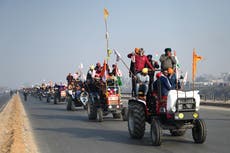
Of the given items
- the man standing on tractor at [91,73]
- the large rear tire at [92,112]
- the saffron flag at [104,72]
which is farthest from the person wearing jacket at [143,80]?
the man standing on tractor at [91,73]

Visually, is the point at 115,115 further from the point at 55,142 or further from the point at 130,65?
the point at 55,142

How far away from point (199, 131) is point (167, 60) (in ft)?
7.45

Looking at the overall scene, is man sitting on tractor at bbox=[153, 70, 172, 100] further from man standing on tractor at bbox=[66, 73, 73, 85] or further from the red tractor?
man standing on tractor at bbox=[66, 73, 73, 85]

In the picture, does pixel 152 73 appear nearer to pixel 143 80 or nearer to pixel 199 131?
pixel 143 80

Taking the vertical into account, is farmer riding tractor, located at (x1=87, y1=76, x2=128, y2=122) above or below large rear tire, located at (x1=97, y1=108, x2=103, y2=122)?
above

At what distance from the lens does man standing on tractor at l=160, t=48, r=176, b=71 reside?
12.0m

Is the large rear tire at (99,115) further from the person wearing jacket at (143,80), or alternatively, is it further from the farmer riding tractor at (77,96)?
the farmer riding tractor at (77,96)

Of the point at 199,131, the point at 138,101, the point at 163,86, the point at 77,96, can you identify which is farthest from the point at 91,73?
→ the point at 199,131

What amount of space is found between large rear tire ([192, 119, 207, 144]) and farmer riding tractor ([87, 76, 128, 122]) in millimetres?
7519

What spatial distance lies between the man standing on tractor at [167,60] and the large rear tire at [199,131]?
5.94ft

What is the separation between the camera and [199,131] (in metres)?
11.2

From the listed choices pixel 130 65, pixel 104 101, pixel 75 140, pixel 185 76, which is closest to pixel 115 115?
pixel 104 101

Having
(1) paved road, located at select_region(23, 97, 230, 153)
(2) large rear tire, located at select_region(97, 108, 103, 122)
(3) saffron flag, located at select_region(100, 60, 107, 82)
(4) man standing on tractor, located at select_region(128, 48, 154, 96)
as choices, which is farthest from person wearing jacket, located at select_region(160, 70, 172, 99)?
(3) saffron flag, located at select_region(100, 60, 107, 82)

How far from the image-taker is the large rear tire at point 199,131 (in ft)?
36.1
